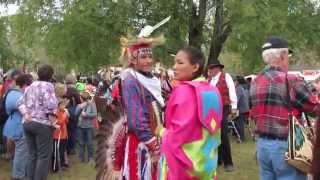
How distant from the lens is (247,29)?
14.7 m

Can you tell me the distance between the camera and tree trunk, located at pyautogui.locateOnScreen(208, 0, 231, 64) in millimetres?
16844

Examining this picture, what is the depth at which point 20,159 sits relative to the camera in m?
8.55

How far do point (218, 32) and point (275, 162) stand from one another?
1242 centimetres

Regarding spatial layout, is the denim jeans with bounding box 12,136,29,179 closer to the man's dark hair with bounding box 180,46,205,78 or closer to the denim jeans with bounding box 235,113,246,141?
the man's dark hair with bounding box 180,46,205,78

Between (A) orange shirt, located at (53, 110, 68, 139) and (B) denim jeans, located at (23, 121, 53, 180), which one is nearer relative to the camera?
(B) denim jeans, located at (23, 121, 53, 180)

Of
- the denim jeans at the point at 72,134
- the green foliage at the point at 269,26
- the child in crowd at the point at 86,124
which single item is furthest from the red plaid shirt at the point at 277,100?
the green foliage at the point at 269,26

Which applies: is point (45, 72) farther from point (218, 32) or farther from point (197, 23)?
point (218, 32)

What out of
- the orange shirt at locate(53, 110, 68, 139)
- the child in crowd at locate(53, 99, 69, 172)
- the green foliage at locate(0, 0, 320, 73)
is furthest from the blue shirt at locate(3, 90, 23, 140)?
the green foliage at locate(0, 0, 320, 73)

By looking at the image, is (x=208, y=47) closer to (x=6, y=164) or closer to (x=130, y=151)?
(x=6, y=164)

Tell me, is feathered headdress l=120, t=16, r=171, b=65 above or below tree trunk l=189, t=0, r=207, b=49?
below

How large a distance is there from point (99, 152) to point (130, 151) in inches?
24.5

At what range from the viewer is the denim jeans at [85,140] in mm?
11203

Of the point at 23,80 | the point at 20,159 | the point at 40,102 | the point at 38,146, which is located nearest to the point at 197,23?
the point at 23,80

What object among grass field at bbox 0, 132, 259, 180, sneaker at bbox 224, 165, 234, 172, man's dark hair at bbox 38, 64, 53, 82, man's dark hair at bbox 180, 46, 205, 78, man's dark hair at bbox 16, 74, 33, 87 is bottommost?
grass field at bbox 0, 132, 259, 180
